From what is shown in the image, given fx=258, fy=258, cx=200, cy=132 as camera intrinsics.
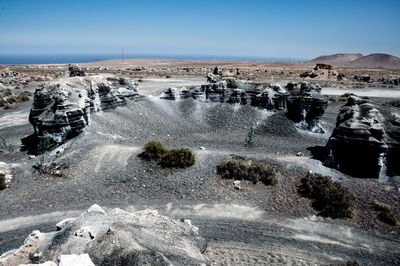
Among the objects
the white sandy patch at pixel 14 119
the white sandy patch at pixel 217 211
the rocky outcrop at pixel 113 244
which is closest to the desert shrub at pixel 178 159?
the white sandy patch at pixel 217 211

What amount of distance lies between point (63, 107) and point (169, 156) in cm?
915

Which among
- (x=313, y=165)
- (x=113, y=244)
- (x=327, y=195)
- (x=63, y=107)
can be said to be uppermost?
(x=63, y=107)

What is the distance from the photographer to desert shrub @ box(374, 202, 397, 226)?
1237cm

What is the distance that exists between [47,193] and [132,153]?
5.70 meters

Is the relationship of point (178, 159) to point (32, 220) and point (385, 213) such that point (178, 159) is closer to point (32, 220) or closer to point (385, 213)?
point (32, 220)

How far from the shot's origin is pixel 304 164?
54.6ft

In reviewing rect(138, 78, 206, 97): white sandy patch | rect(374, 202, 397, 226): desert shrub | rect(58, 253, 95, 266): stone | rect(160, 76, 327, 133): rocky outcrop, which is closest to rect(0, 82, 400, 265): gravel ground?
→ rect(374, 202, 397, 226): desert shrub


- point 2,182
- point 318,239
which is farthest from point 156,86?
point 318,239

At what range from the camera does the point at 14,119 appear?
29.5m

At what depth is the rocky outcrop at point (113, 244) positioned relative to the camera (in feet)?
23.5

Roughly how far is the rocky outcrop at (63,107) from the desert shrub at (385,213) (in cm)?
2023

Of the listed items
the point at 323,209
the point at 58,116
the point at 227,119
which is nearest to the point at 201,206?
the point at 323,209

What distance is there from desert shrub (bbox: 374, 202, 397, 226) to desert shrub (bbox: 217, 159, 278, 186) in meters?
5.09

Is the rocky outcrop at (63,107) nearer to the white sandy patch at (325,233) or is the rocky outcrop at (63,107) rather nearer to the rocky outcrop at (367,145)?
the white sandy patch at (325,233)
